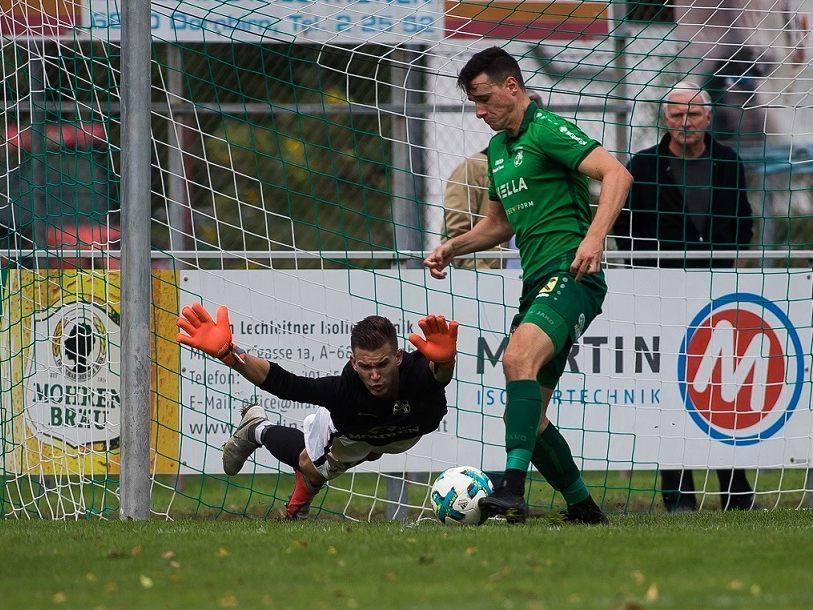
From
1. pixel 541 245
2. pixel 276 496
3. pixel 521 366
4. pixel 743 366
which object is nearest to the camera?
pixel 521 366

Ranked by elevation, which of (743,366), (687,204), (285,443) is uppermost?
(687,204)

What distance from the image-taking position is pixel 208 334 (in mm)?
6191

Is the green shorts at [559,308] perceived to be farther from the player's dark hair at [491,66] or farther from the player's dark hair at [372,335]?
the player's dark hair at [491,66]

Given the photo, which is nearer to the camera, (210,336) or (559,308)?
(559,308)

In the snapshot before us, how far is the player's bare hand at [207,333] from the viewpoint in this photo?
617 centimetres

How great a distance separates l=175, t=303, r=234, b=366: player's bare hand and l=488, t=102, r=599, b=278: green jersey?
1441 mm

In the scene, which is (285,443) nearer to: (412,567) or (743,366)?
(412,567)

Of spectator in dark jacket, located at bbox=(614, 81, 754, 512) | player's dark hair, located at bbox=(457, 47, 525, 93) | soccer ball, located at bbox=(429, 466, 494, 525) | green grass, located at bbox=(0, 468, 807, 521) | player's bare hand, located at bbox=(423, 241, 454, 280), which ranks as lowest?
green grass, located at bbox=(0, 468, 807, 521)

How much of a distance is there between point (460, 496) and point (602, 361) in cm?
218

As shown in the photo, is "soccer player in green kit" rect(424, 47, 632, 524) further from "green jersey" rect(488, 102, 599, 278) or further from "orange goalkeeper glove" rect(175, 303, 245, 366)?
"orange goalkeeper glove" rect(175, 303, 245, 366)

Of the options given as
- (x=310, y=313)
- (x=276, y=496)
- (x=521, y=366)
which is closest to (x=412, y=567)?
(x=521, y=366)

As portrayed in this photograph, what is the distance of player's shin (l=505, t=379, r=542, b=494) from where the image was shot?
18.7 ft

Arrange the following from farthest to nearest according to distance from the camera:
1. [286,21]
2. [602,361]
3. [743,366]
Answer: [286,21] → [743,366] → [602,361]

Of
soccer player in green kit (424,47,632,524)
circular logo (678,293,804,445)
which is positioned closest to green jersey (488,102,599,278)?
soccer player in green kit (424,47,632,524)
